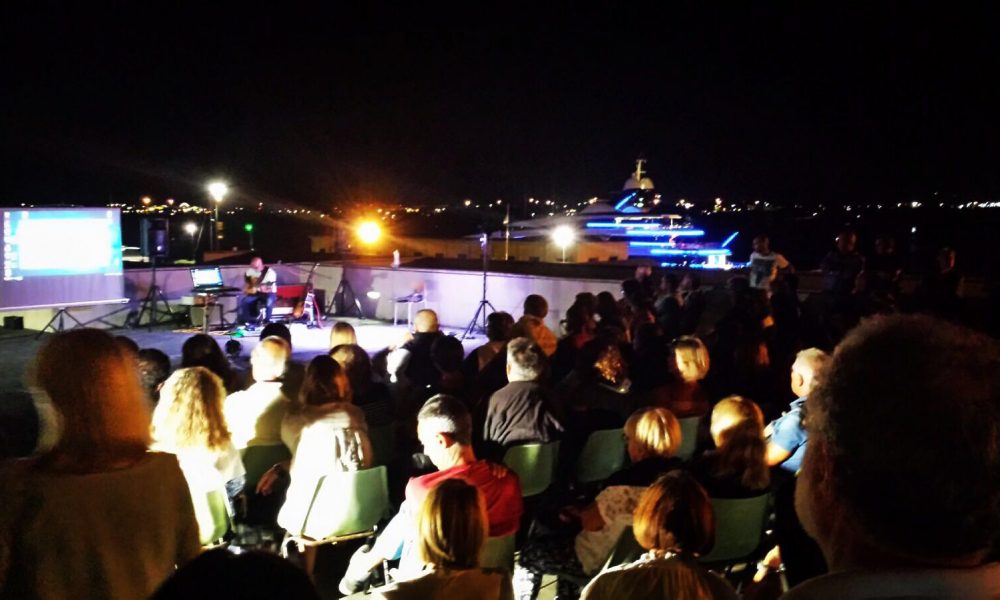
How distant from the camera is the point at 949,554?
0.89m

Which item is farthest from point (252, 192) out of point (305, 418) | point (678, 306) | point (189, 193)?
point (305, 418)

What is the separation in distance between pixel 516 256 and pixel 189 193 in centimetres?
1537

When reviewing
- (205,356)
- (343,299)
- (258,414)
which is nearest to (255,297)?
(343,299)

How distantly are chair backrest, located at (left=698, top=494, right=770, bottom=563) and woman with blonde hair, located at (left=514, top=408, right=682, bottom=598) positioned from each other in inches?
10.4

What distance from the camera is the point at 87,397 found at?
5.69 feet

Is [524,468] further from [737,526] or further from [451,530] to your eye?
[451,530]

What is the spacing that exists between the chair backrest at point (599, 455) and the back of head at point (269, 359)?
1771 mm

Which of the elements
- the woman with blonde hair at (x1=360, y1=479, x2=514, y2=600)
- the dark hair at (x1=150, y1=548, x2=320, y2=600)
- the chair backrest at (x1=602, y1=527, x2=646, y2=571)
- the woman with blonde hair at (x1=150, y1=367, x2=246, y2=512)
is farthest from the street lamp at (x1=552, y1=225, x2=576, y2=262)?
the dark hair at (x1=150, y1=548, x2=320, y2=600)

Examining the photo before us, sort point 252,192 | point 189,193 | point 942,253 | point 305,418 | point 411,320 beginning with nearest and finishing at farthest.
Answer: point 305,418 < point 942,253 < point 411,320 < point 189,193 < point 252,192

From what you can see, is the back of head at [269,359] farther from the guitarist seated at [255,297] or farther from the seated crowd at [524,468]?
the guitarist seated at [255,297]

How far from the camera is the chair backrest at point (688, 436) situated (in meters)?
4.50

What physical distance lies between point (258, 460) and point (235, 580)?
3.38 m

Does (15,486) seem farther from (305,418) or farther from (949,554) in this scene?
(305,418)

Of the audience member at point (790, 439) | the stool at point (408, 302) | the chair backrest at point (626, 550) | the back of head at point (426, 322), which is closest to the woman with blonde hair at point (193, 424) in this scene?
the chair backrest at point (626, 550)
